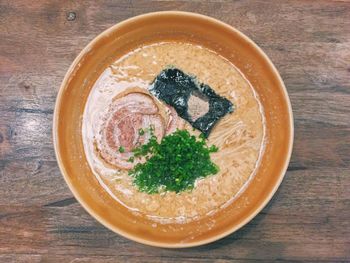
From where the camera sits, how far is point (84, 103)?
75.3 inches

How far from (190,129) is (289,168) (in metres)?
0.47

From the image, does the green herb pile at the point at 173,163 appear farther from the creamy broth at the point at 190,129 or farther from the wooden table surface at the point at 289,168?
the wooden table surface at the point at 289,168

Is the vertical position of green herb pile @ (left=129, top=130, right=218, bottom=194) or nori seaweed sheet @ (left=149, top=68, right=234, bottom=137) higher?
nori seaweed sheet @ (left=149, top=68, right=234, bottom=137)

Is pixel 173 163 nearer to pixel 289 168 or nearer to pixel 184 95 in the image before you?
pixel 184 95

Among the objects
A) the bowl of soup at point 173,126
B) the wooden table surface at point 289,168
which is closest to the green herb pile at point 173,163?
the bowl of soup at point 173,126

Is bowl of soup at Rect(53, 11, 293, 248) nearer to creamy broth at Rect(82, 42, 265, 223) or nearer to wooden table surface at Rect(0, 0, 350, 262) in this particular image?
creamy broth at Rect(82, 42, 265, 223)

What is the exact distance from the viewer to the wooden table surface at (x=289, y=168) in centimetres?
191

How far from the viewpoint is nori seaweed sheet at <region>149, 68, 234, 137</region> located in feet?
6.24

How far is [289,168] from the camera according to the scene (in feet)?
6.40

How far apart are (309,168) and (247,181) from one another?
291mm

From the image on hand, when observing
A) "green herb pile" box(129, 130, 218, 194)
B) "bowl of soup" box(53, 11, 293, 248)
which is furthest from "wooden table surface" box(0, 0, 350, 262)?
"green herb pile" box(129, 130, 218, 194)

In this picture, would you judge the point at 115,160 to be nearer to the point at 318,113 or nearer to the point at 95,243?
the point at 95,243

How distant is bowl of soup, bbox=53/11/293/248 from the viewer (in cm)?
183

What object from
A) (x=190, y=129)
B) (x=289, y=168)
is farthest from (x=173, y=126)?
(x=289, y=168)
